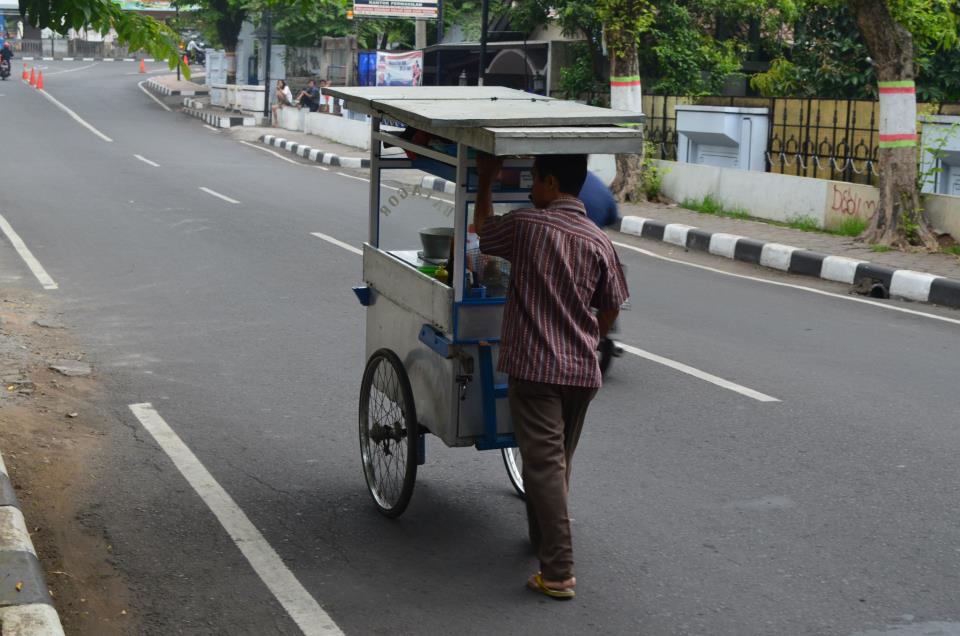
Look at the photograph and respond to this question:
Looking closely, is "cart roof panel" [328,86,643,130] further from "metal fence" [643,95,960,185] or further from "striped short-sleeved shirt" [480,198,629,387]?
"metal fence" [643,95,960,185]

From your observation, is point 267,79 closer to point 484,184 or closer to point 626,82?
point 626,82

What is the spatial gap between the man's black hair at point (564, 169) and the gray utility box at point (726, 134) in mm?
12472

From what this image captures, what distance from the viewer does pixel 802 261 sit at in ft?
40.3

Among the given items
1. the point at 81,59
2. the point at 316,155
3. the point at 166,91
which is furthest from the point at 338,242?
the point at 81,59

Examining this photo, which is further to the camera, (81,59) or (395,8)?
(81,59)

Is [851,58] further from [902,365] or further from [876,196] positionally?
[902,365]

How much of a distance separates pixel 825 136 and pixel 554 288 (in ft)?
39.7

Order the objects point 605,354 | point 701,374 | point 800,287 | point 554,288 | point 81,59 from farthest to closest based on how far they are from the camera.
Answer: point 81,59
point 800,287
point 701,374
point 605,354
point 554,288

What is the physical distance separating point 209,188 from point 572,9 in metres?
7.48

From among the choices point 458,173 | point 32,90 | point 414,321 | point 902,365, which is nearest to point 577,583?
point 414,321

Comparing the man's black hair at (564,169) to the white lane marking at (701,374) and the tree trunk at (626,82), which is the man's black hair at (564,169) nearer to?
the white lane marking at (701,374)

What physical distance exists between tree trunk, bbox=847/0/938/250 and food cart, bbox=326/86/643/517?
26.7 feet

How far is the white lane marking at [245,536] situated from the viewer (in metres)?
4.07

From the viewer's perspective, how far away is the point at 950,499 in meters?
5.23
